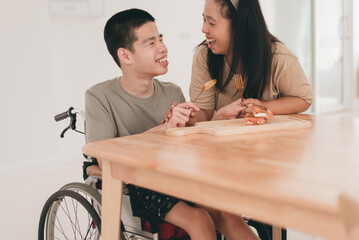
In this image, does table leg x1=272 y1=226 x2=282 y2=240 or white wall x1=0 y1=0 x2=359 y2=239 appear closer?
table leg x1=272 y1=226 x2=282 y2=240

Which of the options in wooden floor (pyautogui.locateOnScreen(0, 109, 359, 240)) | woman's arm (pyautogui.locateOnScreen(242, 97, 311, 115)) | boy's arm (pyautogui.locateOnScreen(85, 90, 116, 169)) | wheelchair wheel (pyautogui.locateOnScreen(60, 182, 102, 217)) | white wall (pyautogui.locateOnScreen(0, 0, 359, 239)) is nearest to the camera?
wheelchair wheel (pyautogui.locateOnScreen(60, 182, 102, 217))

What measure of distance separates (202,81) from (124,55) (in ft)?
1.16

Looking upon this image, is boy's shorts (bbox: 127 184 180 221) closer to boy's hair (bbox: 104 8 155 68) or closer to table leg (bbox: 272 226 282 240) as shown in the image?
table leg (bbox: 272 226 282 240)

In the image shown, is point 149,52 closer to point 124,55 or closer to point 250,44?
point 124,55

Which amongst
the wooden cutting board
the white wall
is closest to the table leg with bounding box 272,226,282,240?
the wooden cutting board

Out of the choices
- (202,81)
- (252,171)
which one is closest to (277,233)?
(202,81)

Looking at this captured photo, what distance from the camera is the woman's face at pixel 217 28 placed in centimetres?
168

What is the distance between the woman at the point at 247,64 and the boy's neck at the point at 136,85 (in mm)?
218

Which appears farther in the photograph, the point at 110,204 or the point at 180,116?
the point at 180,116

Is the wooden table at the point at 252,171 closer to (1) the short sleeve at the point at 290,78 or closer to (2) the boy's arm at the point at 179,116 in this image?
(2) the boy's arm at the point at 179,116

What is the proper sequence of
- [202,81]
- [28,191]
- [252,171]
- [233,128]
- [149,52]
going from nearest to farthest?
[252,171] < [233,128] < [149,52] < [202,81] < [28,191]

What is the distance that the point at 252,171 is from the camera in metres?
0.68

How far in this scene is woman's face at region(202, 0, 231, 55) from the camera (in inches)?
66.0

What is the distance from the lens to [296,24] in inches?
185
